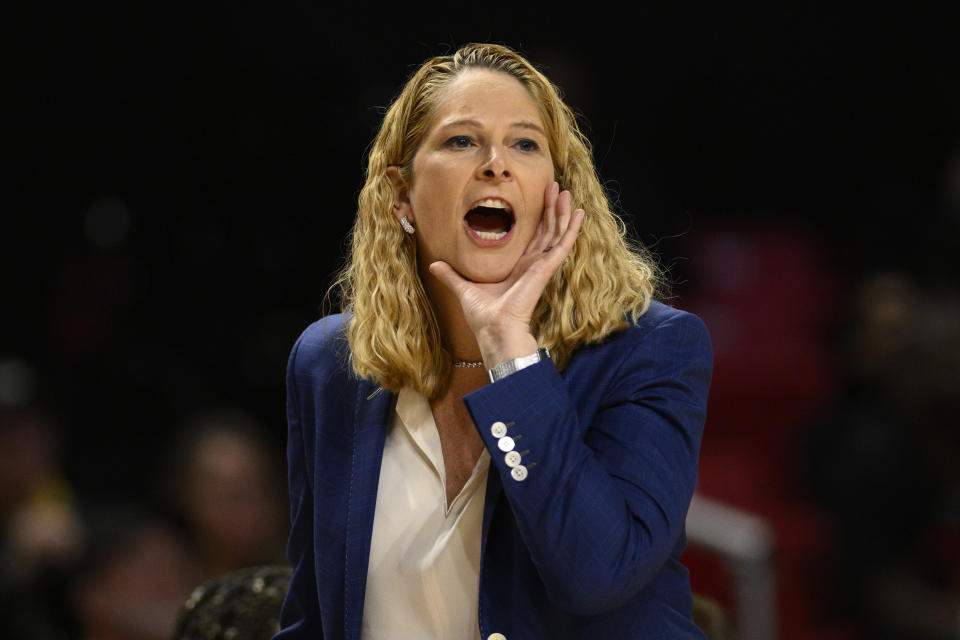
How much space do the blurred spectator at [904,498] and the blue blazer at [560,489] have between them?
248 cm

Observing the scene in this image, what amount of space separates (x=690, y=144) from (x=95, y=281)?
2.69m

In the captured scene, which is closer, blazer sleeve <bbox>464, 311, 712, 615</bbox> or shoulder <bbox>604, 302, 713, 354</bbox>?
blazer sleeve <bbox>464, 311, 712, 615</bbox>

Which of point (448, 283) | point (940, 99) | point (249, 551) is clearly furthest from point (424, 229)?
point (940, 99)

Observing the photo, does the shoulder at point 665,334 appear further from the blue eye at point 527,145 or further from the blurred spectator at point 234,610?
the blurred spectator at point 234,610

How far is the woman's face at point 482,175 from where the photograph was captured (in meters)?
1.83

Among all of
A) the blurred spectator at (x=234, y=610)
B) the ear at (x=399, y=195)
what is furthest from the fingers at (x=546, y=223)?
the blurred spectator at (x=234, y=610)

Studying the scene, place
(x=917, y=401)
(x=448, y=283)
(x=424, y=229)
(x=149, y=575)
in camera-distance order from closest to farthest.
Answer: (x=448, y=283) → (x=424, y=229) → (x=149, y=575) → (x=917, y=401)

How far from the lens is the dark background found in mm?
4609

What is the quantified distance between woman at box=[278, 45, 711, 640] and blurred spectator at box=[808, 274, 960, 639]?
2.37 meters

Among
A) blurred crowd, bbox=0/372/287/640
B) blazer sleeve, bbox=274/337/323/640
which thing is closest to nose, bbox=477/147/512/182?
blazer sleeve, bbox=274/337/323/640

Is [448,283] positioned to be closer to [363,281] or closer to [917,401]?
[363,281]

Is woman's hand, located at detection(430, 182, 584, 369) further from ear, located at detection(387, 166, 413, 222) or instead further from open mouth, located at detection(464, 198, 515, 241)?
ear, located at detection(387, 166, 413, 222)

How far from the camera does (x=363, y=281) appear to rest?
206 cm

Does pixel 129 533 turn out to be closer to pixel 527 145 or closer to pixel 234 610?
pixel 234 610
